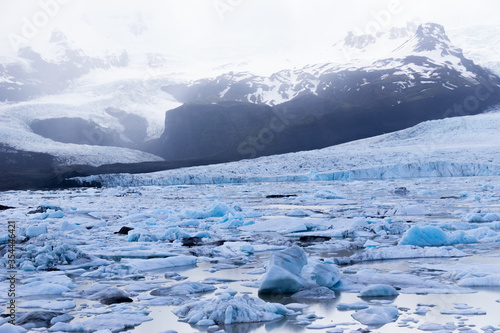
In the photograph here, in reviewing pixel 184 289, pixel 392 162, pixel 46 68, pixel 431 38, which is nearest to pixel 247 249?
pixel 184 289

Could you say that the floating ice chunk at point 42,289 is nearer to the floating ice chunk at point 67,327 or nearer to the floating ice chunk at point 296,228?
the floating ice chunk at point 67,327

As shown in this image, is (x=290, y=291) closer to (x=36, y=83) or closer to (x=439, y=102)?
(x=439, y=102)

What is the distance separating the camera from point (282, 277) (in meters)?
5.19

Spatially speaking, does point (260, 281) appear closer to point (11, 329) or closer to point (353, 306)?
point (353, 306)

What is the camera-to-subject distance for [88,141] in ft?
308

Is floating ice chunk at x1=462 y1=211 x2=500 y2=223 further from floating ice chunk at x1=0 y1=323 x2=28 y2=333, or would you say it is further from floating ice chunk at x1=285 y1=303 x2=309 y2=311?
floating ice chunk at x1=0 y1=323 x2=28 y2=333

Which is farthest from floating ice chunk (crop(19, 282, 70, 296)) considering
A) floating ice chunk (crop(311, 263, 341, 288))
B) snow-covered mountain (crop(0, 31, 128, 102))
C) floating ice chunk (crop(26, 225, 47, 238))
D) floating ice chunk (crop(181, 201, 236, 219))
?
snow-covered mountain (crop(0, 31, 128, 102))

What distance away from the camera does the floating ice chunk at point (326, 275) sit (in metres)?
5.39

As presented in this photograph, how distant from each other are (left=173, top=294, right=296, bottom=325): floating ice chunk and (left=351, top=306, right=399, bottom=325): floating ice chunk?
0.55m

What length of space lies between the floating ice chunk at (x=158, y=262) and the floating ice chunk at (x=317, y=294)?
2306 mm

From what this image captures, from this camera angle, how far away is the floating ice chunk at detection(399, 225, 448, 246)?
26.4 ft

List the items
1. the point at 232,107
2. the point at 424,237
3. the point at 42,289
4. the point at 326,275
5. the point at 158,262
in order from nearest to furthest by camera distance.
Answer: the point at 326,275
the point at 42,289
the point at 158,262
the point at 424,237
the point at 232,107

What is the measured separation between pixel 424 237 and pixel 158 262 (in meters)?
3.89

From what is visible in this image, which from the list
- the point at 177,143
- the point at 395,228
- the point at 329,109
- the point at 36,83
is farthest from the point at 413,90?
the point at 395,228
